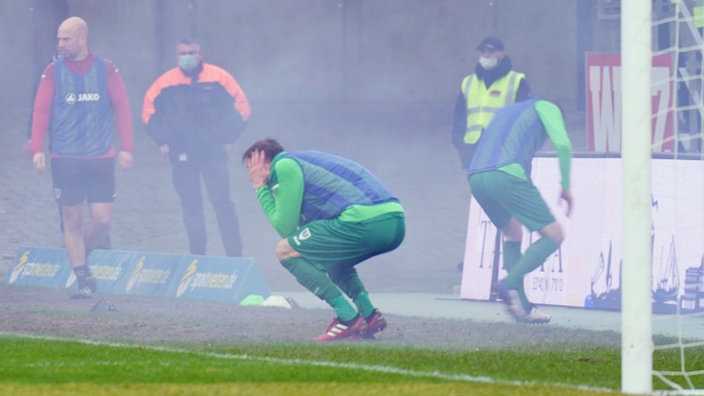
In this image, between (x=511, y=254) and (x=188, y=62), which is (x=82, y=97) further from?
(x=511, y=254)

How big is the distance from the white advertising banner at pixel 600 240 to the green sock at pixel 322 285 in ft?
8.56

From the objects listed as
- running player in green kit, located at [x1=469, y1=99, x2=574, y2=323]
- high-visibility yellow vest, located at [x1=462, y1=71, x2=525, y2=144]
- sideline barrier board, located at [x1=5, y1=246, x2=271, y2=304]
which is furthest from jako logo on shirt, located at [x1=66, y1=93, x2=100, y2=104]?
running player in green kit, located at [x1=469, y1=99, x2=574, y2=323]

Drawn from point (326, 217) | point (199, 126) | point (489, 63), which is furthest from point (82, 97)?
point (326, 217)

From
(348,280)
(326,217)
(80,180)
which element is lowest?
(348,280)

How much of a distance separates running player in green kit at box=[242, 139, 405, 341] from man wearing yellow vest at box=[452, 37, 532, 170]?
13.4 ft

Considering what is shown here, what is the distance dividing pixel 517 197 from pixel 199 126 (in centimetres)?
408

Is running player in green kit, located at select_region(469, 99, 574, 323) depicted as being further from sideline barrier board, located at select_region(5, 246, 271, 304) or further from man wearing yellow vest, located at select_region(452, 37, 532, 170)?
man wearing yellow vest, located at select_region(452, 37, 532, 170)

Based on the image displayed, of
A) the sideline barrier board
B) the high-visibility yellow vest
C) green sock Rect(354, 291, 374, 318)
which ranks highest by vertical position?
the high-visibility yellow vest

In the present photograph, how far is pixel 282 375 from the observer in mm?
7562

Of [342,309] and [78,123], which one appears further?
[78,123]

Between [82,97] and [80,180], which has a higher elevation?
[82,97]

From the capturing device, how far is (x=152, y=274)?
12.6 meters

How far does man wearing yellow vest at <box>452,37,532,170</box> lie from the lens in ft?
44.4

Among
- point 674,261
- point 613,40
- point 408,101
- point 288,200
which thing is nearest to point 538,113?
point 674,261
